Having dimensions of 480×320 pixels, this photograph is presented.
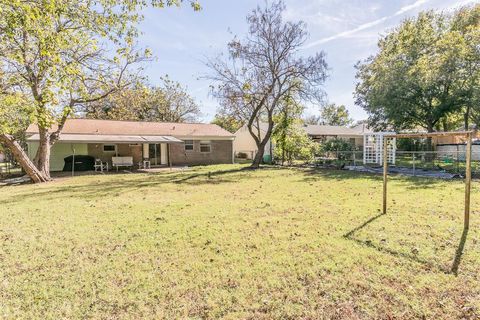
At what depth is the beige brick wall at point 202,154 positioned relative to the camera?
24.6m

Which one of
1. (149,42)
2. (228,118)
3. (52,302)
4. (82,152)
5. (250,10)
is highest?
(250,10)

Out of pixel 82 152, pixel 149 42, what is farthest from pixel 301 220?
pixel 82 152

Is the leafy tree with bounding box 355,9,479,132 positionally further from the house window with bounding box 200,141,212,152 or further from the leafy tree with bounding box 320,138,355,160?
the house window with bounding box 200,141,212,152

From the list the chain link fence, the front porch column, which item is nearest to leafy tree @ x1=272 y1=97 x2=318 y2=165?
the chain link fence

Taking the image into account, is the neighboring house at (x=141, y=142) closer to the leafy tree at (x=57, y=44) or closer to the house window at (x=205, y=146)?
the house window at (x=205, y=146)

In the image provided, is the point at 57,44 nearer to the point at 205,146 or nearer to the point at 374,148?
the point at 205,146

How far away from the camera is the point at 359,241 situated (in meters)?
5.01

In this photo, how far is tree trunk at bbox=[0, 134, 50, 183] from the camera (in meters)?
13.5

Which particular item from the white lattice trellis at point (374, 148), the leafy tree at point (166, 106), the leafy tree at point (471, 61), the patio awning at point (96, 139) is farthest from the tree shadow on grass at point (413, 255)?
the leafy tree at point (166, 106)

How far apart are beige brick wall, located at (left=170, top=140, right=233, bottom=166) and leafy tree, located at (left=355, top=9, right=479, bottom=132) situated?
12.9 meters

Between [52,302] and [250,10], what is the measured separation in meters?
20.3

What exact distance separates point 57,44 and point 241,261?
19.9 feet

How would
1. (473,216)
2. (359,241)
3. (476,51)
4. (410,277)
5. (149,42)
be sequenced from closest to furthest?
1. (410,277)
2. (359,241)
3. (473,216)
4. (149,42)
5. (476,51)

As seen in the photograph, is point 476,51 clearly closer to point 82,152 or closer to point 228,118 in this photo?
point 228,118
